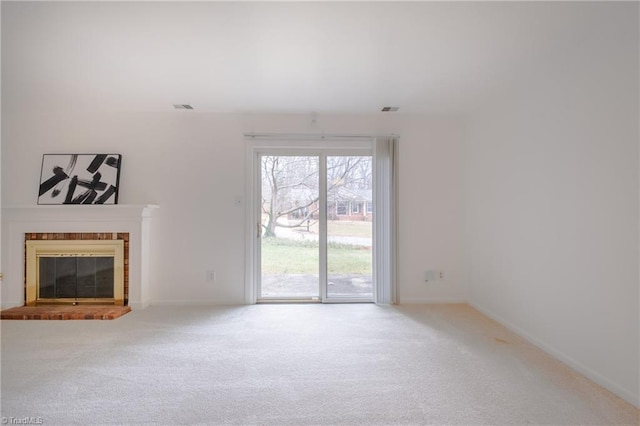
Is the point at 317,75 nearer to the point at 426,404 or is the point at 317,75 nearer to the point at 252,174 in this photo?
the point at 252,174

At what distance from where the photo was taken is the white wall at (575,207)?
6.59 feet

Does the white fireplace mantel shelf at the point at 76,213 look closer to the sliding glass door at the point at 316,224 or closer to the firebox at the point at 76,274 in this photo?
the firebox at the point at 76,274

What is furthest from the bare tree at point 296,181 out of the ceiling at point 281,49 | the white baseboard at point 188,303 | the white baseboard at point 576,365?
the white baseboard at point 576,365

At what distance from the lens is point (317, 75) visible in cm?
289

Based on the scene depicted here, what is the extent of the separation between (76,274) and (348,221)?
3.27 meters

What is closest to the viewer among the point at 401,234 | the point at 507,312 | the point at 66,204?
the point at 507,312

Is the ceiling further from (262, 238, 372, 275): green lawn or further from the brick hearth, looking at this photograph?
the brick hearth

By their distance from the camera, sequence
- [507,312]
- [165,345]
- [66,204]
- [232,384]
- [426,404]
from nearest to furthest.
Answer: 1. [426,404]
2. [232,384]
3. [165,345]
4. [507,312]
5. [66,204]

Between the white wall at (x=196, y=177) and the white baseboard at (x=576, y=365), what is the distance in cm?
103

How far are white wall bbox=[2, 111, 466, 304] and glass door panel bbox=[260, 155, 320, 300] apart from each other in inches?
12.7

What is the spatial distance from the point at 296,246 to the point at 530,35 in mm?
3066

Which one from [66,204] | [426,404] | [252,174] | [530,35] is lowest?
[426,404]

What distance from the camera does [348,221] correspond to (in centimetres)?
421

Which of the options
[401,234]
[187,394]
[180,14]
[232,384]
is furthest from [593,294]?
[180,14]
